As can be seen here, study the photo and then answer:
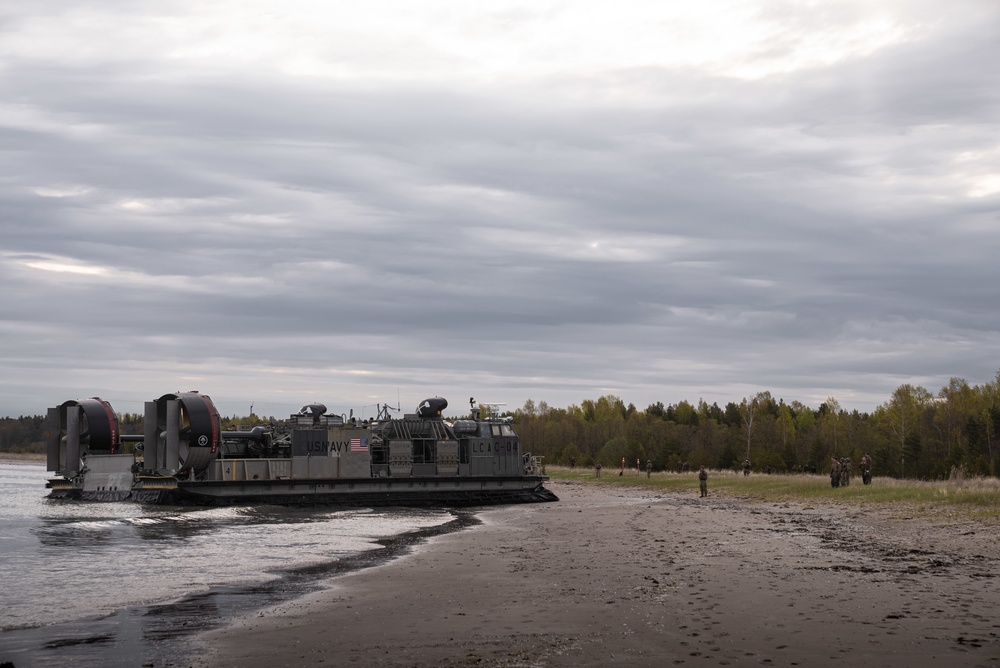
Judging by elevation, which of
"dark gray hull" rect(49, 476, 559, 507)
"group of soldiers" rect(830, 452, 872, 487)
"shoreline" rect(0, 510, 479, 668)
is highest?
"group of soldiers" rect(830, 452, 872, 487)

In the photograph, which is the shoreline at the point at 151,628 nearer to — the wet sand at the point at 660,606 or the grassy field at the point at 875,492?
the wet sand at the point at 660,606

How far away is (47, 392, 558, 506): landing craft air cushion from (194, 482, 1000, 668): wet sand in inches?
863

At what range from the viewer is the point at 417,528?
1356 inches

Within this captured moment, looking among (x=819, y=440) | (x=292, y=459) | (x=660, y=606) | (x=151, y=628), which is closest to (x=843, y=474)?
(x=292, y=459)

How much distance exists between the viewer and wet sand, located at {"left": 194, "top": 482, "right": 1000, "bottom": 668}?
1141cm

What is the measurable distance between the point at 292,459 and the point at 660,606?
1384 inches

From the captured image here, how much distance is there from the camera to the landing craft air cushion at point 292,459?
45219 millimetres

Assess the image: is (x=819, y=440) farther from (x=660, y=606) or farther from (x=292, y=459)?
(x=660, y=606)

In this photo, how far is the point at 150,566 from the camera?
21938 millimetres

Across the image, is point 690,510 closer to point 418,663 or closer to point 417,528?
point 417,528

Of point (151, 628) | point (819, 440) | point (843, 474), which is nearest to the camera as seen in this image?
point (151, 628)

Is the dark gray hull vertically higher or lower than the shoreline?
lower

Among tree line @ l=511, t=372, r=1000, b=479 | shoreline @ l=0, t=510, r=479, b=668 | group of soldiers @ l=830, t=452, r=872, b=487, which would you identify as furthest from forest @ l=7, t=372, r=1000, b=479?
shoreline @ l=0, t=510, r=479, b=668

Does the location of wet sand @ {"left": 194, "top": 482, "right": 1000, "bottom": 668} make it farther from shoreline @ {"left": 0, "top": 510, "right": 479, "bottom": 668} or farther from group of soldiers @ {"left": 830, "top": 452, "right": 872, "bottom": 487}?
group of soldiers @ {"left": 830, "top": 452, "right": 872, "bottom": 487}
